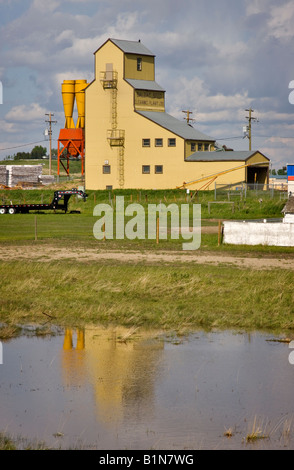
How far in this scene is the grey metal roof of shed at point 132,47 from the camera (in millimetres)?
80250

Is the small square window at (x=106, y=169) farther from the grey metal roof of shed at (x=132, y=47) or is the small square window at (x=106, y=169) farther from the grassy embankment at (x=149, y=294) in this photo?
the grassy embankment at (x=149, y=294)

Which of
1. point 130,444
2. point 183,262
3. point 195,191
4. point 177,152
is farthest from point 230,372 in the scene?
point 177,152

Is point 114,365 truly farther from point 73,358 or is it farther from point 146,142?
point 146,142

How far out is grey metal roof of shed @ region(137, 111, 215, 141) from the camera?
79075 mm

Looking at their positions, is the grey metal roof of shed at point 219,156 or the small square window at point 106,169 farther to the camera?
the small square window at point 106,169

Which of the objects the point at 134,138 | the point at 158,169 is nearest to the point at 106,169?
the point at 134,138

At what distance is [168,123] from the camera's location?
8119 centimetres

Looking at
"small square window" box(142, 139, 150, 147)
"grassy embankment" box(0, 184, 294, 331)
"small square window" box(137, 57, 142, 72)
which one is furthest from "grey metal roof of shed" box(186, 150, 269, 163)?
"grassy embankment" box(0, 184, 294, 331)

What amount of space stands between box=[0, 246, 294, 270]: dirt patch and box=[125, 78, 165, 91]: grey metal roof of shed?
48980 millimetres

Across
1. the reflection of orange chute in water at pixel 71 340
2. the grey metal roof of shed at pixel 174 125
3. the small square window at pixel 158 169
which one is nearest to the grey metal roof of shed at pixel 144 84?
the grey metal roof of shed at pixel 174 125

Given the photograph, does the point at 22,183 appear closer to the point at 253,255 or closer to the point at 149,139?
the point at 149,139

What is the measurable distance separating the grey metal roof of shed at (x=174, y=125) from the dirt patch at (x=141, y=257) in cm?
4693

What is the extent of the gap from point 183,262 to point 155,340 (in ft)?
42.0

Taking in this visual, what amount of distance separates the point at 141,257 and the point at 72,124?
60091 mm
